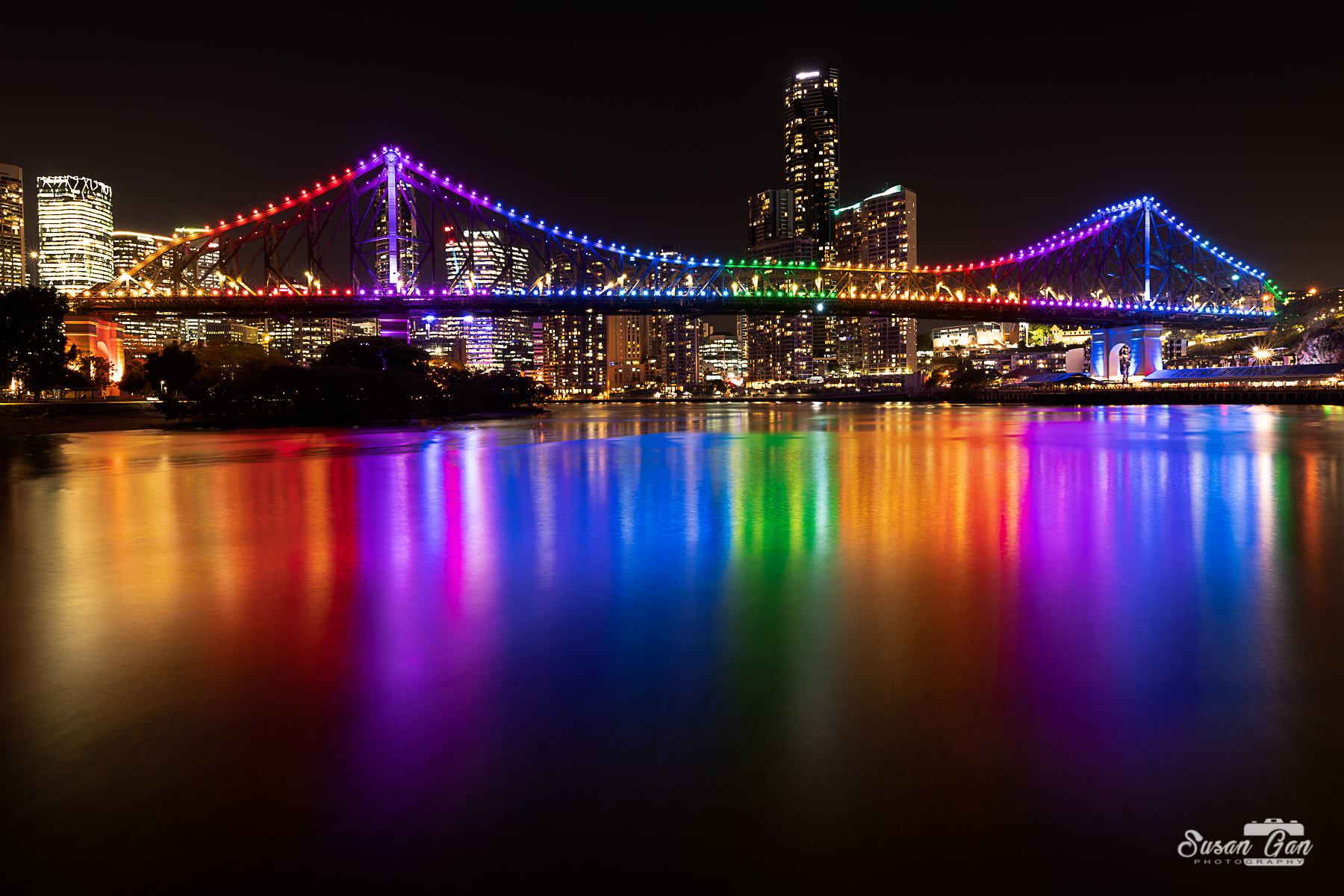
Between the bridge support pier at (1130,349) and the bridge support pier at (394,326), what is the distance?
79215 millimetres

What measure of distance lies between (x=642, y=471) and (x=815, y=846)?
16686mm

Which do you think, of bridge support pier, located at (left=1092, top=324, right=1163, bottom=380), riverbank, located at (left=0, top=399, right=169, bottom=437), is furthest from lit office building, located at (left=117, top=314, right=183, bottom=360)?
bridge support pier, located at (left=1092, top=324, right=1163, bottom=380)

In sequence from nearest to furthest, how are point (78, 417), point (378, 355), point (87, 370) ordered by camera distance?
point (78, 417), point (378, 355), point (87, 370)

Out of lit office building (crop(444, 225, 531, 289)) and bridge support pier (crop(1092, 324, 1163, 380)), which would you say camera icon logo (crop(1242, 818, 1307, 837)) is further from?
bridge support pier (crop(1092, 324, 1163, 380))

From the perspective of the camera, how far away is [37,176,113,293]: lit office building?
154250 mm

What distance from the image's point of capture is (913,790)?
141 inches

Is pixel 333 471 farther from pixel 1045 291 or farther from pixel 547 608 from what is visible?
pixel 1045 291

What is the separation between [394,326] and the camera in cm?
7081

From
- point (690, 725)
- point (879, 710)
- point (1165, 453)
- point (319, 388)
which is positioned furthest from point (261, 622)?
point (319, 388)

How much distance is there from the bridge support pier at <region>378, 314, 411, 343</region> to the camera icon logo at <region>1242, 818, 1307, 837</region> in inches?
2881

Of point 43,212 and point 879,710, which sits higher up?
point 43,212

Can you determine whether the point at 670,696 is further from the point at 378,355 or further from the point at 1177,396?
the point at 1177,396

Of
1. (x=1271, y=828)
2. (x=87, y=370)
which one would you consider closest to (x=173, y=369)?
(x=87, y=370)

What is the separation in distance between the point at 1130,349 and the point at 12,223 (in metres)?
233
